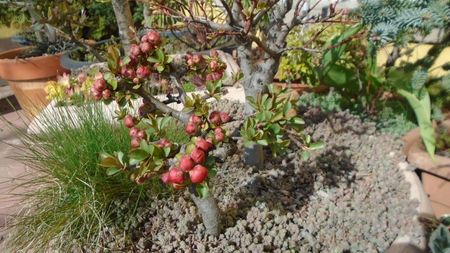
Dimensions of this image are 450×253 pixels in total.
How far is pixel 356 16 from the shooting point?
1560 millimetres

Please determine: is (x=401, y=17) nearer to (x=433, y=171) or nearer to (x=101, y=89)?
(x=433, y=171)

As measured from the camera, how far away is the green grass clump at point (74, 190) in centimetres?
114

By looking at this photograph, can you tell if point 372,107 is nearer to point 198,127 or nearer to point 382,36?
point 382,36

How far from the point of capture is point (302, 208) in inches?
51.6

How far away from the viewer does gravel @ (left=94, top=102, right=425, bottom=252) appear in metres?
1.14

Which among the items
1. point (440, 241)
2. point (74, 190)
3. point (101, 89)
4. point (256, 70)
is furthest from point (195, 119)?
point (440, 241)

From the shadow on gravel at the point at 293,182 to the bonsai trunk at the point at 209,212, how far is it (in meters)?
0.09

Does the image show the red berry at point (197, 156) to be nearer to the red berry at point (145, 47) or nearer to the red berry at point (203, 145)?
the red berry at point (203, 145)

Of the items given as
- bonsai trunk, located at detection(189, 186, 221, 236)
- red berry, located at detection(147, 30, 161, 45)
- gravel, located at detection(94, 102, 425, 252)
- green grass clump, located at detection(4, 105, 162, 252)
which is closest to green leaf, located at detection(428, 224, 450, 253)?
gravel, located at detection(94, 102, 425, 252)

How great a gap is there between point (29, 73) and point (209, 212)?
221 cm

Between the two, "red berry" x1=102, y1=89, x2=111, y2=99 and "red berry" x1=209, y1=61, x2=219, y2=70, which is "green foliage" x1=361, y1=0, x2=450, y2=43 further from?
"red berry" x1=102, y1=89, x2=111, y2=99

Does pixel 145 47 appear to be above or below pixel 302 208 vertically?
above

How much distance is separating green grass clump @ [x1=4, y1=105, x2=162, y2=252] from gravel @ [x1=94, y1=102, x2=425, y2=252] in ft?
0.26

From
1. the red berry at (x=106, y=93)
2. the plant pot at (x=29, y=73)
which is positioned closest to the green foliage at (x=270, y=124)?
the red berry at (x=106, y=93)
